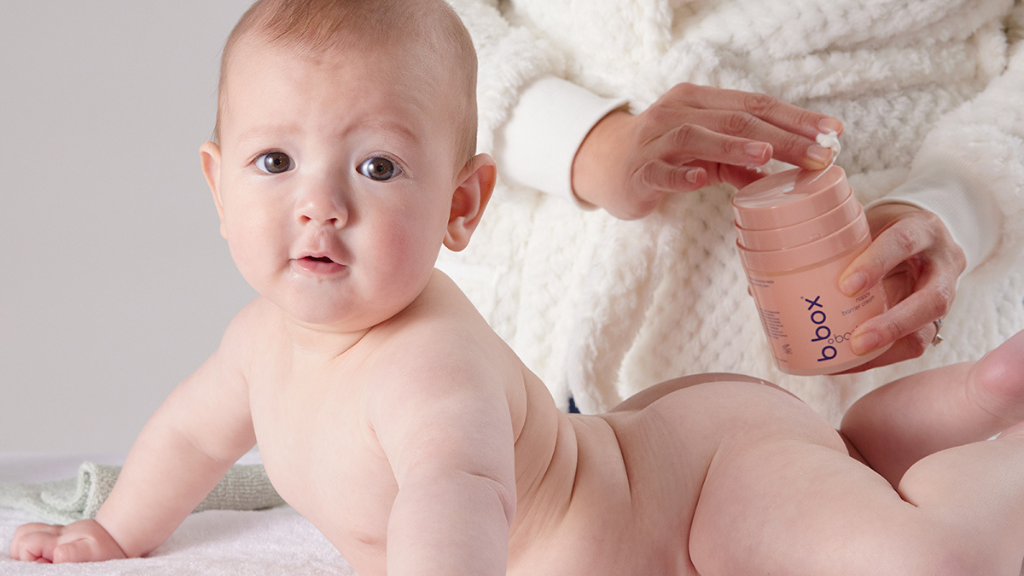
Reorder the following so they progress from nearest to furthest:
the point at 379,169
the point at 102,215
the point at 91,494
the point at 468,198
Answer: the point at 379,169
the point at 468,198
the point at 91,494
the point at 102,215

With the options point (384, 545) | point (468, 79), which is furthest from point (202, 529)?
point (468, 79)

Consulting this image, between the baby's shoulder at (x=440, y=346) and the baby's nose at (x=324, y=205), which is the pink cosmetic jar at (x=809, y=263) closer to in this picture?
the baby's shoulder at (x=440, y=346)

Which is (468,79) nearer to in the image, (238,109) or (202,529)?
(238,109)

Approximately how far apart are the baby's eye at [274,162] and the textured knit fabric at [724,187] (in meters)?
0.46

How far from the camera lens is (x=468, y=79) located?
2.53 ft

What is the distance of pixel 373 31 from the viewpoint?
68 centimetres

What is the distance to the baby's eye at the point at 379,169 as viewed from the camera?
2.20 feet

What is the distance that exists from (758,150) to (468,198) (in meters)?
0.32

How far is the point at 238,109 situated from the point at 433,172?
0.16 metres

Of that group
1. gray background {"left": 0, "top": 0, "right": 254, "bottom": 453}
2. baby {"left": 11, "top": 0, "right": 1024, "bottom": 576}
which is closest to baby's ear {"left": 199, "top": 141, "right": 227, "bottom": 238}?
baby {"left": 11, "top": 0, "right": 1024, "bottom": 576}

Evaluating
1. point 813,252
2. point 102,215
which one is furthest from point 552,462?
point 102,215

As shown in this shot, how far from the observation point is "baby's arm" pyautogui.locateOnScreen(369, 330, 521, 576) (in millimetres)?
530

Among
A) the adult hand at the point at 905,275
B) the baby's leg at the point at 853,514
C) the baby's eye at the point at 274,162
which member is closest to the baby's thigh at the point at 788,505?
the baby's leg at the point at 853,514

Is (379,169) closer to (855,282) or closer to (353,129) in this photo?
(353,129)
